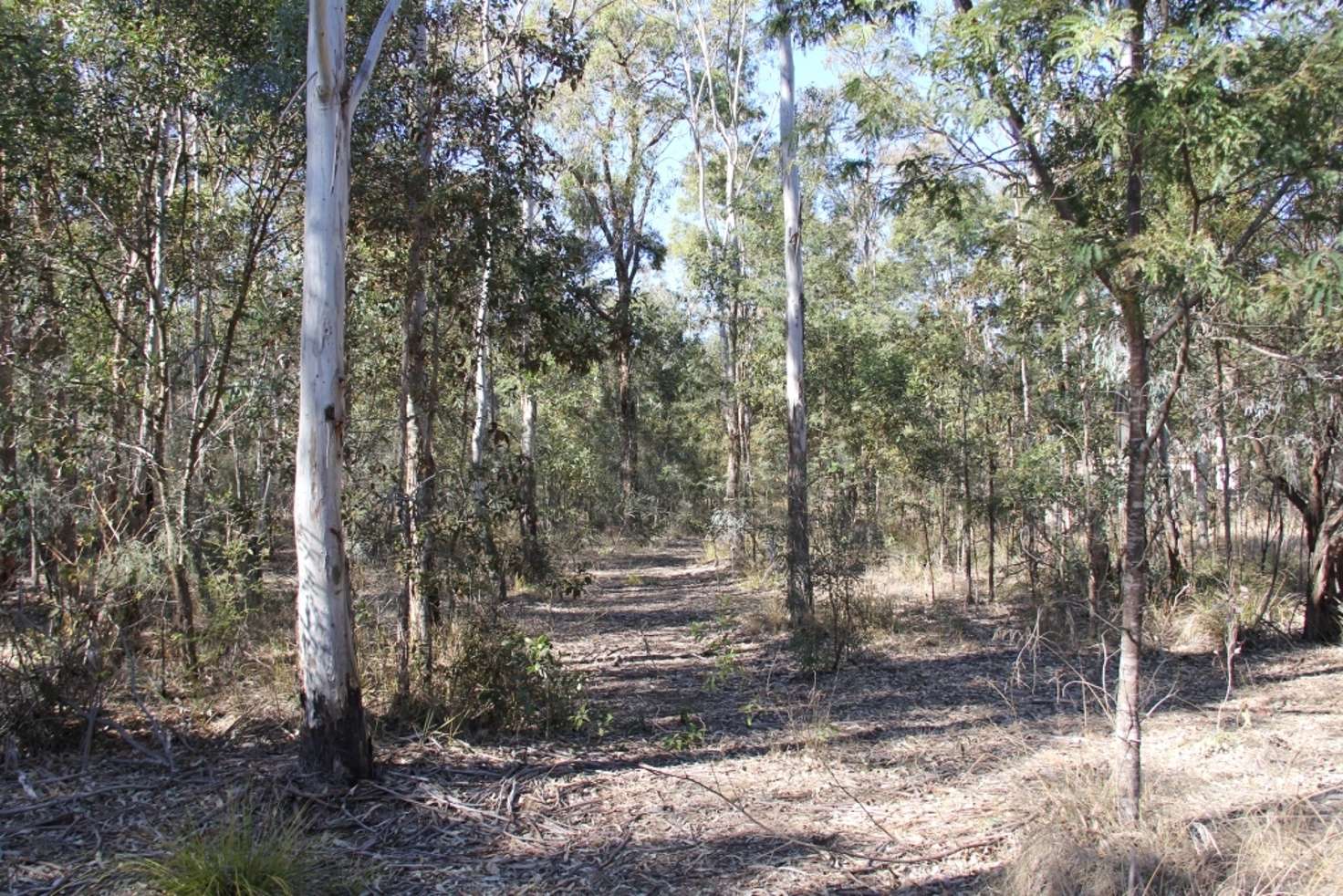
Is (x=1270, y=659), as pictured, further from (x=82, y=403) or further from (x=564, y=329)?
(x=82, y=403)

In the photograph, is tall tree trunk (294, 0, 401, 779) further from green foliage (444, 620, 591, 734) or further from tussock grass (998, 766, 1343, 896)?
tussock grass (998, 766, 1343, 896)

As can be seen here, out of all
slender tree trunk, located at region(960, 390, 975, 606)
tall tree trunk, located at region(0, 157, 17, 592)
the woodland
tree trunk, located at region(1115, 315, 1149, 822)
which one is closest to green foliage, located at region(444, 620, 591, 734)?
the woodland

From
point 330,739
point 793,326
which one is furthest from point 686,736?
point 793,326

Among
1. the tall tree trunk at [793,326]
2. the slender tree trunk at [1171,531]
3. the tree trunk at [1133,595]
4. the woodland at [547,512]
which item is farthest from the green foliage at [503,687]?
the slender tree trunk at [1171,531]

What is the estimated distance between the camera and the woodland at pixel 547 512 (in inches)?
151

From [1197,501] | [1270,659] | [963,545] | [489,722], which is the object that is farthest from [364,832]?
[963,545]

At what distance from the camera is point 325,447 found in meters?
4.72

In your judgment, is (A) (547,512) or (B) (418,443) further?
(A) (547,512)

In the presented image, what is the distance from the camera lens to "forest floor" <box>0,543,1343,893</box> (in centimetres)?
416

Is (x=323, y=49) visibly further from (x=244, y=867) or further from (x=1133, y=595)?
(x=1133, y=595)

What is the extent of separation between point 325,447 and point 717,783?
3115 mm

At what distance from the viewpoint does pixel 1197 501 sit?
34.4 ft

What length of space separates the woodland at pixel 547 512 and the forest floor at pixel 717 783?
0.03 metres

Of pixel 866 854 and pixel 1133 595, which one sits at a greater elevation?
pixel 1133 595
